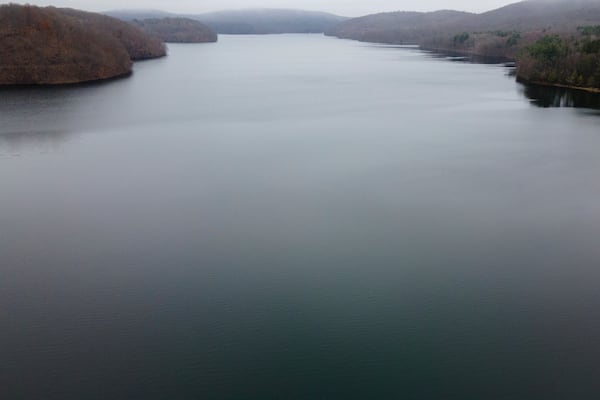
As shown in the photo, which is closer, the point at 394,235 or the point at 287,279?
the point at 287,279

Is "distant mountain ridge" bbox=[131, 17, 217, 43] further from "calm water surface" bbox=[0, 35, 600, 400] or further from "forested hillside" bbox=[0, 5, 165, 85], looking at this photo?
"calm water surface" bbox=[0, 35, 600, 400]

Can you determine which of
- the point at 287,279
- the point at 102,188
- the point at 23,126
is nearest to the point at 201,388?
the point at 287,279

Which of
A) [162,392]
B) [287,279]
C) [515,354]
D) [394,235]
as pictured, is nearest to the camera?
[162,392]

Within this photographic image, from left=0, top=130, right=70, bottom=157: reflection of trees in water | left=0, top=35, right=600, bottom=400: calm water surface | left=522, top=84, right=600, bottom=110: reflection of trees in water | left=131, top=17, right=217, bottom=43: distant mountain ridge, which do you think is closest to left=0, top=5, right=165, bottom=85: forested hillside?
left=0, top=35, right=600, bottom=400: calm water surface

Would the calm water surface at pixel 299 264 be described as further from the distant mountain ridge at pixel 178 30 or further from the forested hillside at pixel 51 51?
the distant mountain ridge at pixel 178 30

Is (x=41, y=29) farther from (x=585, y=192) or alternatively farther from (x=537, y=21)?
(x=537, y=21)

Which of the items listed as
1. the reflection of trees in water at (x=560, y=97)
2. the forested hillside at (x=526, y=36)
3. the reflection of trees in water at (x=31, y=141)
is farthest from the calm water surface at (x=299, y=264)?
the forested hillside at (x=526, y=36)
